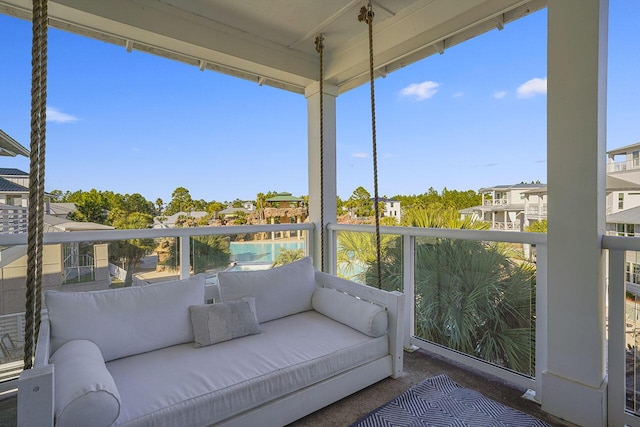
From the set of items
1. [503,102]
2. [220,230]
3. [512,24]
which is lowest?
[220,230]

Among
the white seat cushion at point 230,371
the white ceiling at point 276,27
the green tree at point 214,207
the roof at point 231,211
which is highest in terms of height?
the white ceiling at point 276,27

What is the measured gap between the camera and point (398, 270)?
294 centimetres

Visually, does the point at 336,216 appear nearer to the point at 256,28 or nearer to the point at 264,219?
the point at 264,219

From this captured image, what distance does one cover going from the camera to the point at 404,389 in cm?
212

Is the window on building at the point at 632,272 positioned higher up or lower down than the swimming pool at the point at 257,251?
higher up

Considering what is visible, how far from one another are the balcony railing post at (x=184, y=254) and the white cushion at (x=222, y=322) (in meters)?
1.02

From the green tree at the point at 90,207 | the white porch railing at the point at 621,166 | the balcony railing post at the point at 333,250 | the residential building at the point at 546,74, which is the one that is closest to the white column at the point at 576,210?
the residential building at the point at 546,74

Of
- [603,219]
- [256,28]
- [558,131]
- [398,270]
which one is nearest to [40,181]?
[256,28]

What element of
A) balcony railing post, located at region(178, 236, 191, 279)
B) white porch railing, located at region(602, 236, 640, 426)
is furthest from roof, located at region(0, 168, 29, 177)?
white porch railing, located at region(602, 236, 640, 426)

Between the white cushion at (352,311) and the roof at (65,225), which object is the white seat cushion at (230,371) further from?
the roof at (65,225)

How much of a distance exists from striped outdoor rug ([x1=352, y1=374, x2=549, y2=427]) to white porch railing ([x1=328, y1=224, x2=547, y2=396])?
0.33 metres

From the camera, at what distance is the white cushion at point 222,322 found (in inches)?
76.3

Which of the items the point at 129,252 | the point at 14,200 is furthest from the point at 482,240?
the point at 14,200

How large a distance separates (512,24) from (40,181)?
3380 mm
